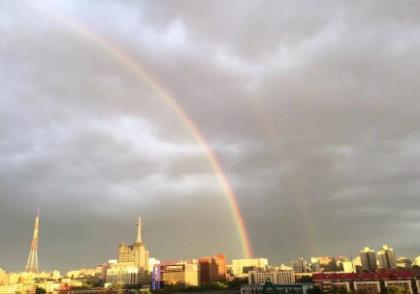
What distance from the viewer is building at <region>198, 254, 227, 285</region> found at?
5684 inches

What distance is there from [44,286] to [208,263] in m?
55.0

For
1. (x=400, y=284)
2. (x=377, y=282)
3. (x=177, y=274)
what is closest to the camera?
(x=400, y=284)

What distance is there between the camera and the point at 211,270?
146m

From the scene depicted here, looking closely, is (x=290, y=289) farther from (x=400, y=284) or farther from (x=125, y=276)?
(x=125, y=276)

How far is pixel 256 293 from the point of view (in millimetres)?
84000

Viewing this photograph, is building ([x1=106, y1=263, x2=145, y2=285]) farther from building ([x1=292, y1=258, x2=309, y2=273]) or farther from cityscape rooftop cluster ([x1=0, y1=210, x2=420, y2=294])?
building ([x1=292, y1=258, x2=309, y2=273])

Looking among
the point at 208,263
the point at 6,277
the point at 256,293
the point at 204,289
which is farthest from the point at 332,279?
the point at 6,277

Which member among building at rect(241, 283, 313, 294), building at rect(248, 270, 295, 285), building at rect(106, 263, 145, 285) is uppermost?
building at rect(106, 263, 145, 285)

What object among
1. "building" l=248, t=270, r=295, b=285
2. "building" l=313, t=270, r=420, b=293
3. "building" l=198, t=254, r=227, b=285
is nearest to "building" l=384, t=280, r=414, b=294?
"building" l=313, t=270, r=420, b=293

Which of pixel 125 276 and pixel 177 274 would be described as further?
pixel 125 276

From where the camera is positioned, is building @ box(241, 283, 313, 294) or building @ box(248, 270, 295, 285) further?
building @ box(248, 270, 295, 285)

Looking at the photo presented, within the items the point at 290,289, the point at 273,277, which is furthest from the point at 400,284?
the point at 273,277

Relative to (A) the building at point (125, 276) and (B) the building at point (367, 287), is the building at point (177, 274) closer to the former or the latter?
(A) the building at point (125, 276)

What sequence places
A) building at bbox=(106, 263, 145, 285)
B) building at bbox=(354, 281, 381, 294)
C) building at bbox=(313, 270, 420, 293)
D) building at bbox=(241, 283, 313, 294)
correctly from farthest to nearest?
building at bbox=(106, 263, 145, 285) → building at bbox=(241, 283, 313, 294) → building at bbox=(354, 281, 381, 294) → building at bbox=(313, 270, 420, 293)
